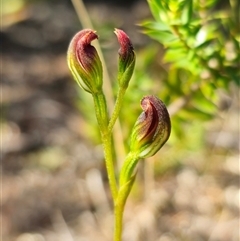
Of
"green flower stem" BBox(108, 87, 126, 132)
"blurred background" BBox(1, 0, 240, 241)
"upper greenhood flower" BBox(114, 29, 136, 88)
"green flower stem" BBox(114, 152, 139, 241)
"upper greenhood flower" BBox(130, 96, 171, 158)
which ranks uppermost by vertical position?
"upper greenhood flower" BBox(114, 29, 136, 88)

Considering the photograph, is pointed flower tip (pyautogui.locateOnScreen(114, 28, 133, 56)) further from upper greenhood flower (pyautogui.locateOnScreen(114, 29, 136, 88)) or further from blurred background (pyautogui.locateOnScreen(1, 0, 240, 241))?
blurred background (pyautogui.locateOnScreen(1, 0, 240, 241))

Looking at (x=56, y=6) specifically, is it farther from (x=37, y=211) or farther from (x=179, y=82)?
(x=179, y=82)

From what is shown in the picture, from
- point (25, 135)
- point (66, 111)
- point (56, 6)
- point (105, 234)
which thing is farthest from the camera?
point (56, 6)

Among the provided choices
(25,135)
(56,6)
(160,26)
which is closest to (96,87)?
(160,26)

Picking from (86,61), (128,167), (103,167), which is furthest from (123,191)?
(103,167)

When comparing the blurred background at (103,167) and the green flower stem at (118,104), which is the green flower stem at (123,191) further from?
the blurred background at (103,167)

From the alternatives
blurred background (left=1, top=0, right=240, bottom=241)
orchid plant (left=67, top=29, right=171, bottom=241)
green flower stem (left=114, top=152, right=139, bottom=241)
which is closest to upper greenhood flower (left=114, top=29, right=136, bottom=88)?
orchid plant (left=67, top=29, right=171, bottom=241)
